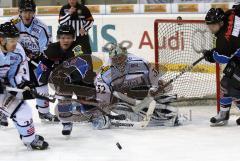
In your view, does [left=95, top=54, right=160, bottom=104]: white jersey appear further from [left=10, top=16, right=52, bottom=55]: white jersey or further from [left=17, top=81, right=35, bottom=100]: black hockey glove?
[left=17, top=81, right=35, bottom=100]: black hockey glove

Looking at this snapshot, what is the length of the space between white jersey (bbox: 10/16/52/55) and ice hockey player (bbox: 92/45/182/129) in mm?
581

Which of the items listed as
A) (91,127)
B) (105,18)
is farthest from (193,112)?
(105,18)

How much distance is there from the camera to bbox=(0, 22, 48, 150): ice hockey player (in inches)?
125

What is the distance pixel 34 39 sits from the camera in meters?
4.28

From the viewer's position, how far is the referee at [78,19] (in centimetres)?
460

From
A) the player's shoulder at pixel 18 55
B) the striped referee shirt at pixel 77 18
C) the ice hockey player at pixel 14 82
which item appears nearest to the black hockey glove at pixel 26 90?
the ice hockey player at pixel 14 82

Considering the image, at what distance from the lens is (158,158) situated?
311 cm

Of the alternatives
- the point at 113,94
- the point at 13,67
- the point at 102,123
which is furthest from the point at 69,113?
the point at 13,67

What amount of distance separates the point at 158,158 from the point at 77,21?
192 centimetres

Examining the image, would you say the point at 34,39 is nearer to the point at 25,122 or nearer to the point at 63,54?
the point at 63,54

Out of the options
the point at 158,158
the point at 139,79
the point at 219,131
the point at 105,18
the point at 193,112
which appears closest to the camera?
the point at 158,158

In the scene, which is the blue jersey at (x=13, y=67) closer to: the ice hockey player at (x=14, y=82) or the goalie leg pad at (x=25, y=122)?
the ice hockey player at (x=14, y=82)

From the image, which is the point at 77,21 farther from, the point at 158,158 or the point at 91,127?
the point at 158,158

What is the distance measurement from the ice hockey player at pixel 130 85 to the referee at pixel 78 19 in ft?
2.12
